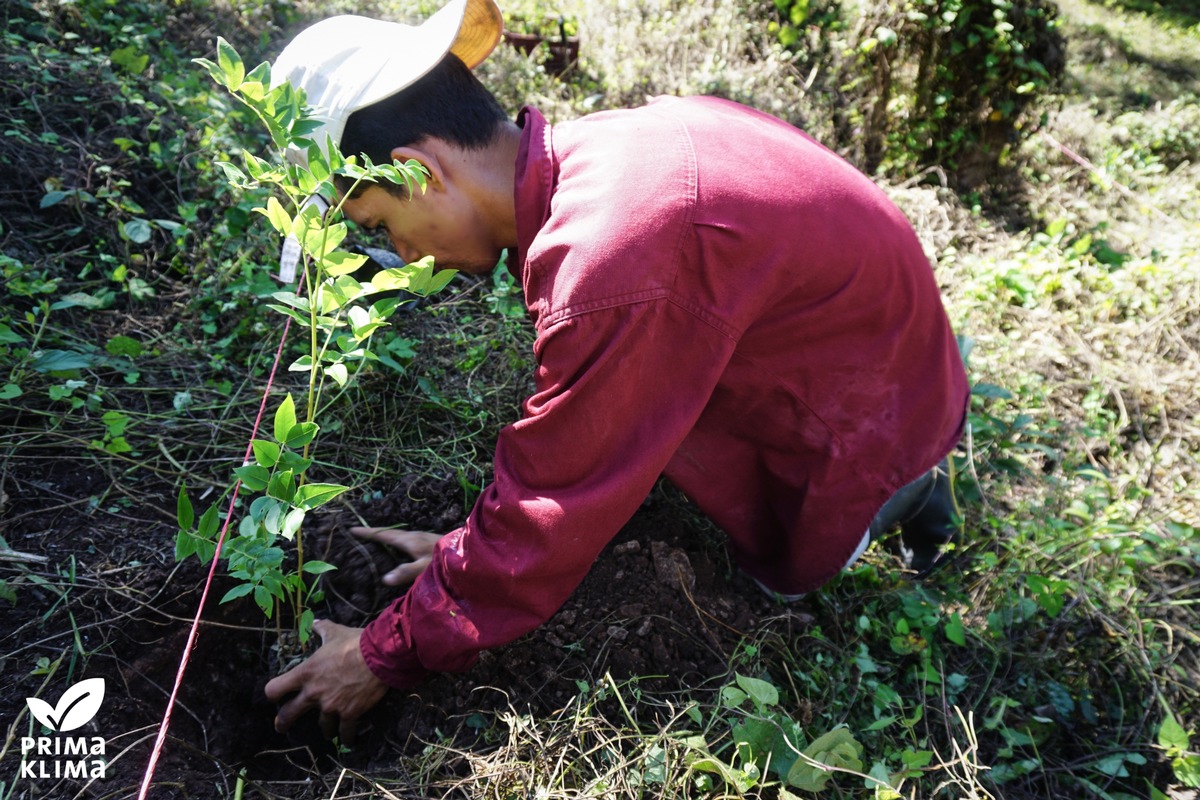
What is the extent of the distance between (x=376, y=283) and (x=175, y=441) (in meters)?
1.17

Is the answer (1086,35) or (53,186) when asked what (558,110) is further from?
(1086,35)

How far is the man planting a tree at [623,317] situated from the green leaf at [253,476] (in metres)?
0.35

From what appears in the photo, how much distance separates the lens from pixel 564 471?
1.37 m

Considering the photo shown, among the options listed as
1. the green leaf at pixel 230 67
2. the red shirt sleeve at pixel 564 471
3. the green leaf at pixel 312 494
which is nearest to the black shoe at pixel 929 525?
the red shirt sleeve at pixel 564 471

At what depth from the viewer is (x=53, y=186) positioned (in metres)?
2.46

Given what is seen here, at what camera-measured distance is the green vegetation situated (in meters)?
1.50

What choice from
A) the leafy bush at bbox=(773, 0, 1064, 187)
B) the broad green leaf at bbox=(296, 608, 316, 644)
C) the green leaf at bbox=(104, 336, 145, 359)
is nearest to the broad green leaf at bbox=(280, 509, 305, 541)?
the broad green leaf at bbox=(296, 608, 316, 644)

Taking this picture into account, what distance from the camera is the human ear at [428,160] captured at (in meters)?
1.46

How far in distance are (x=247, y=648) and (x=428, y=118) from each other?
1.20 metres

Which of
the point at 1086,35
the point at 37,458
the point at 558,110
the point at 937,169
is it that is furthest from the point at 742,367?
the point at 1086,35

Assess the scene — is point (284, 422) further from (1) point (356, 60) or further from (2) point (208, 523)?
(1) point (356, 60)

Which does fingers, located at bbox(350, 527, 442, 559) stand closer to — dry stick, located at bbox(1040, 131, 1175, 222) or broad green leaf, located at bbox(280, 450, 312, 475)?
broad green leaf, located at bbox(280, 450, 312, 475)

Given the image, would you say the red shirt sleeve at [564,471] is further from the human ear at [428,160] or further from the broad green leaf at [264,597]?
the human ear at [428,160]

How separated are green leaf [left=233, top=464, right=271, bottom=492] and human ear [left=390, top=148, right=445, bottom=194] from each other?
0.61 m
